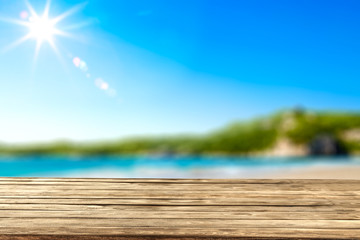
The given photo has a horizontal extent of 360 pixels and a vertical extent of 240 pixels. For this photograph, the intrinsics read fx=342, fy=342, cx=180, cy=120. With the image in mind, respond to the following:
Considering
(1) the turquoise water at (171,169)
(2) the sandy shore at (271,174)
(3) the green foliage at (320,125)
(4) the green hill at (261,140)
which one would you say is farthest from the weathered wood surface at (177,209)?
(3) the green foliage at (320,125)

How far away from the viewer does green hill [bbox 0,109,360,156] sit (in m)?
45.2

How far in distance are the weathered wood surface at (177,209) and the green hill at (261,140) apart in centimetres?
4323

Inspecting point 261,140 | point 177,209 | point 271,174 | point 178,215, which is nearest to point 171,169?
point 271,174

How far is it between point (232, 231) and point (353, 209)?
0.96 meters

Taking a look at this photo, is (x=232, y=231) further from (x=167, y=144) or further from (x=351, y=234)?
(x=167, y=144)

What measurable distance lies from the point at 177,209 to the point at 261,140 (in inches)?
2011

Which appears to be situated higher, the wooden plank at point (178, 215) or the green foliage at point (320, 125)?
the green foliage at point (320, 125)

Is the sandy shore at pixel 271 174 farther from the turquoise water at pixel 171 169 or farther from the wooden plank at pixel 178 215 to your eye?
the wooden plank at pixel 178 215

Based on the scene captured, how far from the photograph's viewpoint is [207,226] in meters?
1.86

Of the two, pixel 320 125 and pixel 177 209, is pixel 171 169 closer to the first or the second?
pixel 177 209

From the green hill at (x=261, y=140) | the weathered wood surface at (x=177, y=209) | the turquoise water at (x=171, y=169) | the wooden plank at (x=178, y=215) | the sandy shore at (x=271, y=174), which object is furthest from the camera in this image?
the green hill at (x=261, y=140)

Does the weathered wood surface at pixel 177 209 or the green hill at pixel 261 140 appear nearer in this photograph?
the weathered wood surface at pixel 177 209

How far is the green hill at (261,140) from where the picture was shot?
45156mm

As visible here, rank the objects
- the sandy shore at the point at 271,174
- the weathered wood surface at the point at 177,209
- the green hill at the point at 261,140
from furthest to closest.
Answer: the green hill at the point at 261,140
the sandy shore at the point at 271,174
the weathered wood surface at the point at 177,209
